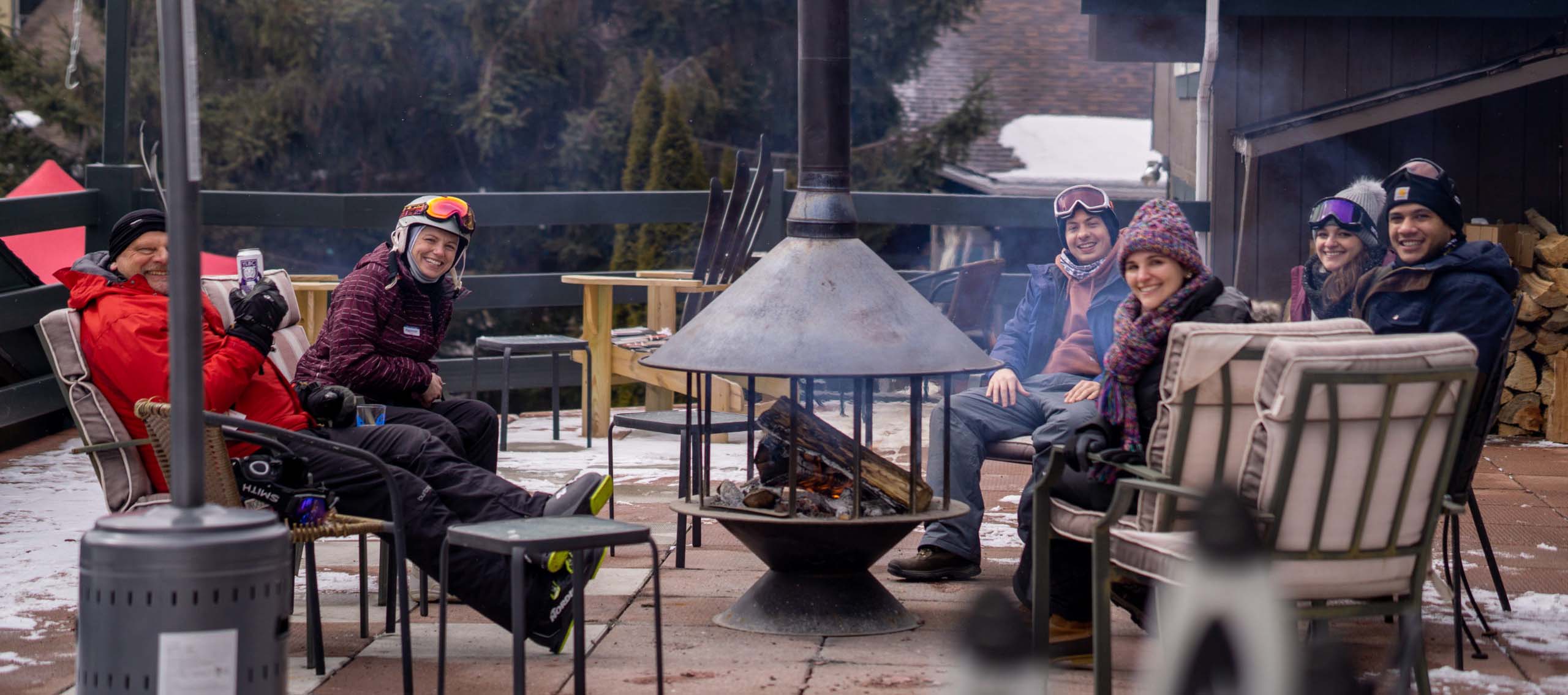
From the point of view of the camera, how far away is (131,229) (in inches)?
158

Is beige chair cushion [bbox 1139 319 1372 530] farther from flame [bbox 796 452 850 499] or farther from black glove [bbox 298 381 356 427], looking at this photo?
black glove [bbox 298 381 356 427]

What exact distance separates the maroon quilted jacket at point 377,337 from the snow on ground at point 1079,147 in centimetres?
1532

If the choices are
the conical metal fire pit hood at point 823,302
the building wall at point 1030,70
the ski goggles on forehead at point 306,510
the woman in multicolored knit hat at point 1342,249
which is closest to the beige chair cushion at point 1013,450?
the conical metal fire pit hood at point 823,302

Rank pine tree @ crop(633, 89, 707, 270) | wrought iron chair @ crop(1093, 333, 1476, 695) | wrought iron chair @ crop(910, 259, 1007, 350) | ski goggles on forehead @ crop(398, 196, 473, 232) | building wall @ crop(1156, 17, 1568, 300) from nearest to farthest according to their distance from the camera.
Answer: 1. wrought iron chair @ crop(1093, 333, 1476, 695)
2. ski goggles on forehead @ crop(398, 196, 473, 232)
3. wrought iron chair @ crop(910, 259, 1007, 350)
4. building wall @ crop(1156, 17, 1568, 300)
5. pine tree @ crop(633, 89, 707, 270)

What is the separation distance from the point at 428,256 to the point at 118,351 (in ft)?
4.30

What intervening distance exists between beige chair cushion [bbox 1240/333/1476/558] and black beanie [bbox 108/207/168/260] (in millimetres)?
2809

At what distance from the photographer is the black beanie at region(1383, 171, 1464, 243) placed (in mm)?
4332

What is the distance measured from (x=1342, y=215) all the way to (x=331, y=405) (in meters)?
3.37

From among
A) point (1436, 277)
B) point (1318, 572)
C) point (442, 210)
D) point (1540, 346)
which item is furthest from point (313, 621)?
point (1540, 346)

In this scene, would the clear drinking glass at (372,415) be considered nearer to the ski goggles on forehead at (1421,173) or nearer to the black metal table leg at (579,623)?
the black metal table leg at (579,623)

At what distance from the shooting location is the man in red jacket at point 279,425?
3.90 m

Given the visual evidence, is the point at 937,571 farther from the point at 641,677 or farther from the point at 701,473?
the point at 641,677

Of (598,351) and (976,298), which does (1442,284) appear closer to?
(976,298)

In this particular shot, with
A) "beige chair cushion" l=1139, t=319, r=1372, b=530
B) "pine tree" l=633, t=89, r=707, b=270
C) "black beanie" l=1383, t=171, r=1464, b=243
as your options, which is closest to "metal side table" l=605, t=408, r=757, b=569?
"beige chair cushion" l=1139, t=319, r=1372, b=530
